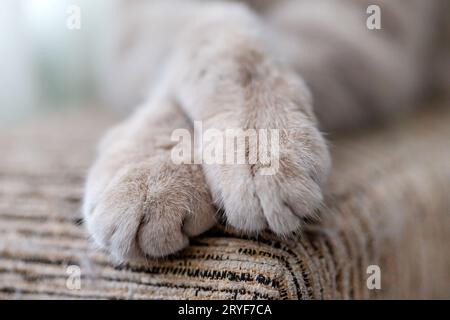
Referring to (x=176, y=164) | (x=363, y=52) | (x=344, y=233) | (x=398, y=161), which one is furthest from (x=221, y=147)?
(x=363, y=52)

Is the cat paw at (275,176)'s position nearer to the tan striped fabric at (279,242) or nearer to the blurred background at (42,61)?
the tan striped fabric at (279,242)

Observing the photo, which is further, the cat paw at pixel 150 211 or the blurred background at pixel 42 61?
the blurred background at pixel 42 61

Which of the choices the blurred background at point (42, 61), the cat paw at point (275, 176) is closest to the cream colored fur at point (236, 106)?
the cat paw at point (275, 176)

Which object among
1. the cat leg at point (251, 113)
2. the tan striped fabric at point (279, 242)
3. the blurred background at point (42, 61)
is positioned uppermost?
the blurred background at point (42, 61)

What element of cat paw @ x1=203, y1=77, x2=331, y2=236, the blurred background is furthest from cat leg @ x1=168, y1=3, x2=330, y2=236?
the blurred background

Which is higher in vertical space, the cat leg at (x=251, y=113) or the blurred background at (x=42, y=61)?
the blurred background at (x=42, y=61)

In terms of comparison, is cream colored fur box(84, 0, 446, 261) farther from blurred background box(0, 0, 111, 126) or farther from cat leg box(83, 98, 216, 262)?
blurred background box(0, 0, 111, 126)

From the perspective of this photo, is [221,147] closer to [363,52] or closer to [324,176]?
[324,176]
